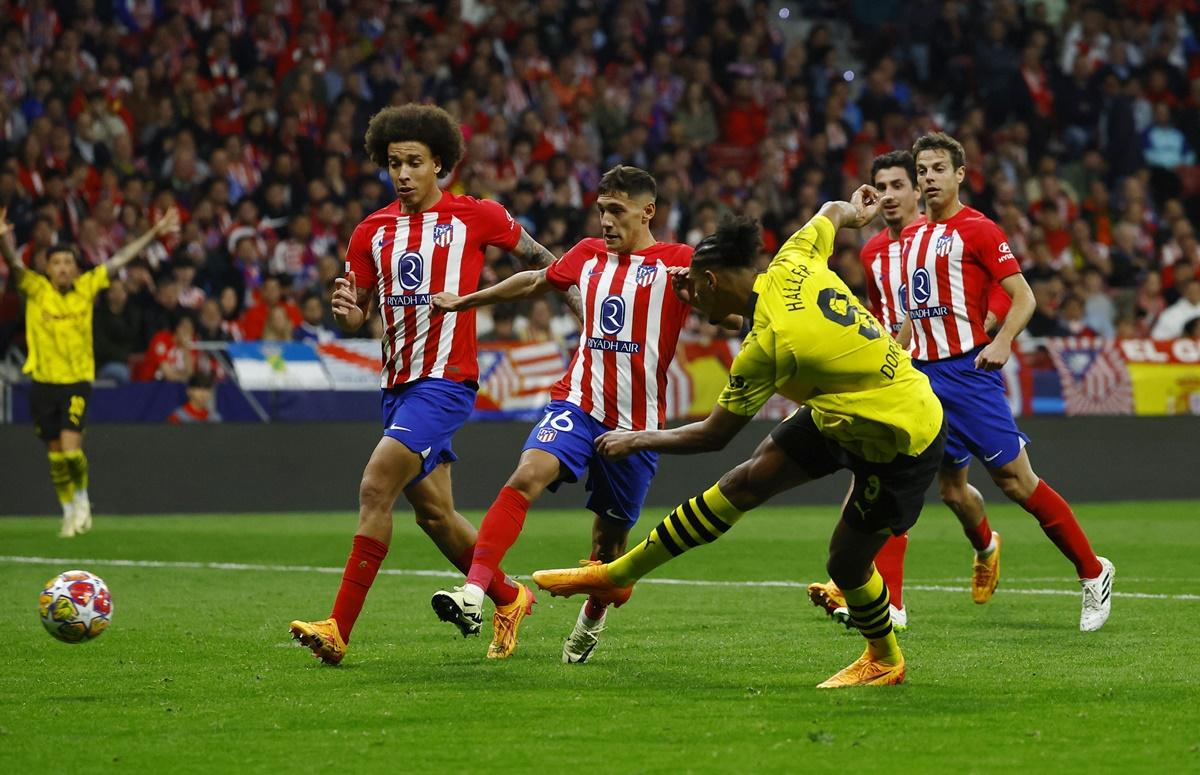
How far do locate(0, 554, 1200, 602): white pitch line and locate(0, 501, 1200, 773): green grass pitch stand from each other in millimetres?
63

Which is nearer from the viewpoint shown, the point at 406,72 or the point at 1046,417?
the point at 1046,417

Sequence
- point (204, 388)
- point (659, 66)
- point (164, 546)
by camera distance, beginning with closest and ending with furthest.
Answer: point (164, 546)
point (204, 388)
point (659, 66)

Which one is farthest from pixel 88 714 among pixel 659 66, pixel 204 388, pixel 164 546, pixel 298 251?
pixel 659 66

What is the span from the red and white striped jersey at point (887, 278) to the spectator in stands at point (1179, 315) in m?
11.4

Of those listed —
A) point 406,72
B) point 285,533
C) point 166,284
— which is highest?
point 406,72

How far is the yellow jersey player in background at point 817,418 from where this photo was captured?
6031 millimetres

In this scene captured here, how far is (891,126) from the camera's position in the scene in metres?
24.0

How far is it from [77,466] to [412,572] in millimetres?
4225

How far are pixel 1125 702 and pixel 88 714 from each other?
354cm

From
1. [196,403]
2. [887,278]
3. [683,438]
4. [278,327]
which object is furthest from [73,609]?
[278,327]

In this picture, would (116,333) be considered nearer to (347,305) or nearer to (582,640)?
(347,305)

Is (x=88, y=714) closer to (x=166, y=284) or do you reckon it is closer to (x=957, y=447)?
(x=957, y=447)

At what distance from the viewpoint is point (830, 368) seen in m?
6.02

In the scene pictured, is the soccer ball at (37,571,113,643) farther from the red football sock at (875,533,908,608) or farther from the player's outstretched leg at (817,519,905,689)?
the red football sock at (875,533,908,608)
